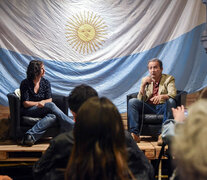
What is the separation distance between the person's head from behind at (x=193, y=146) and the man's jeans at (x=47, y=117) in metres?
2.87

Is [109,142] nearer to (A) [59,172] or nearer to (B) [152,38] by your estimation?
(A) [59,172]

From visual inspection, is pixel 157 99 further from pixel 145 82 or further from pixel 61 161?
pixel 61 161

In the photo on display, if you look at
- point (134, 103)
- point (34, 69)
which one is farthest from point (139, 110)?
point (34, 69)

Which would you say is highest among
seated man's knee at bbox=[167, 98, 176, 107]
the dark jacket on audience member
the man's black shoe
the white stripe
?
the white stripe

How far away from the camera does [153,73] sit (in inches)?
147

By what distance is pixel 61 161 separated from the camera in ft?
4.89

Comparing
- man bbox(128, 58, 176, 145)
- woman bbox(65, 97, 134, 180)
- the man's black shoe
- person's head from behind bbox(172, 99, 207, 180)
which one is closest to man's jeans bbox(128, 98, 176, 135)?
man bbox(128, 58, 176, 145)

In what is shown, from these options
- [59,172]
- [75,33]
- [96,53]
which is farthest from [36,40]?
[59,172]

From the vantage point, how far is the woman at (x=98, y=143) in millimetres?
1135

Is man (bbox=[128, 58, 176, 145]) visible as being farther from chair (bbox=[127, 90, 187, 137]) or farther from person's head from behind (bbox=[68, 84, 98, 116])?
person's head from behind (bbox=[68, 84, 98, 116])

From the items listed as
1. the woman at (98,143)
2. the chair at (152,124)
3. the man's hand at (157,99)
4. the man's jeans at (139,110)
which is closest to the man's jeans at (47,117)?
the man's jeans at (139,110)

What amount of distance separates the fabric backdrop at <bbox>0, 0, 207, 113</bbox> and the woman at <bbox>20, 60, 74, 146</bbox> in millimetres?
939

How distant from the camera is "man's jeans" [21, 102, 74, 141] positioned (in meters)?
3.46

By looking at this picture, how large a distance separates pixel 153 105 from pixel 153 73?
405 millimetres
